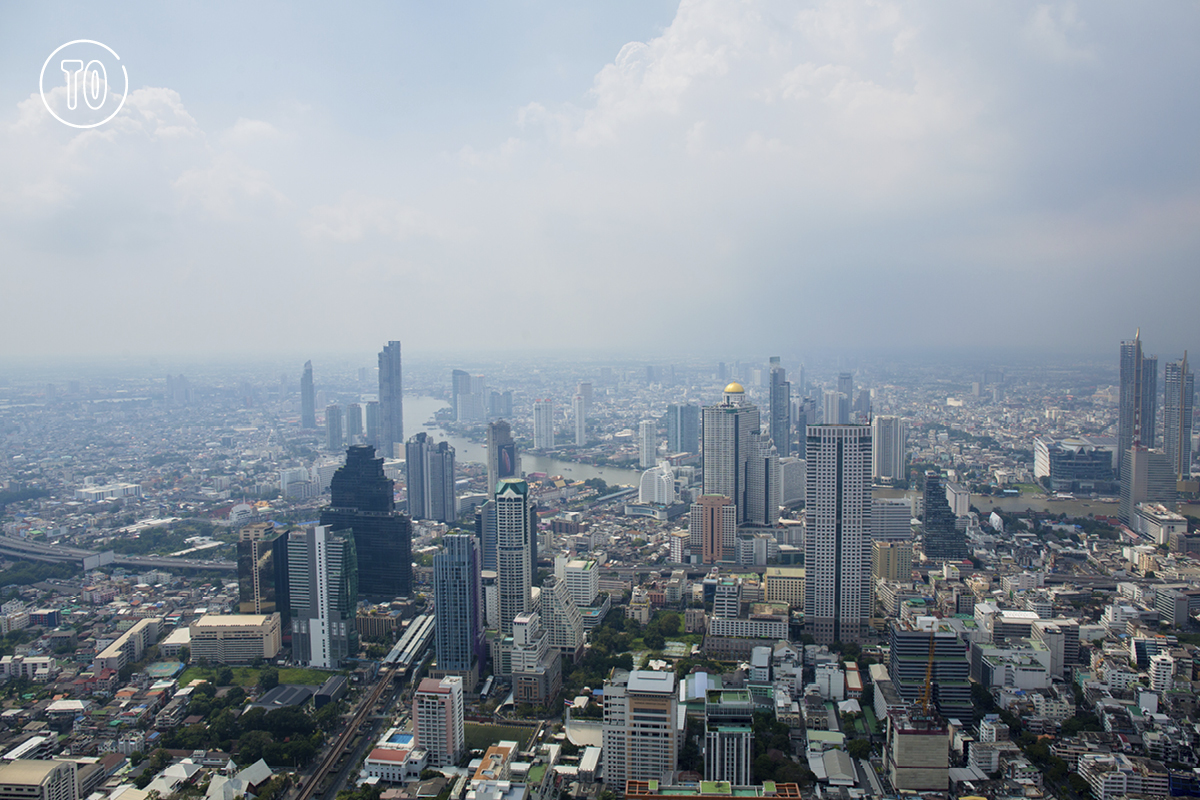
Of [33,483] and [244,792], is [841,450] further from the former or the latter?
[33,483]

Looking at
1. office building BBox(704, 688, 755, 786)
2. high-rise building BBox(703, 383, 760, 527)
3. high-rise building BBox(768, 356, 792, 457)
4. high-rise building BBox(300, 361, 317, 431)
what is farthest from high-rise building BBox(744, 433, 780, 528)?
high-rise building BBox(300, 361, 317, 431)

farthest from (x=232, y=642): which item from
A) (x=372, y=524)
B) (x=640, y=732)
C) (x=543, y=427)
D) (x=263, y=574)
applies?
(x=543, y=427)

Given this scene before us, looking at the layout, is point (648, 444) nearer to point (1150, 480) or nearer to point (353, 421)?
point (353, 421)

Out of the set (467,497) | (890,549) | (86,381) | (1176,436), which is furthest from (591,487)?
(1176,436)

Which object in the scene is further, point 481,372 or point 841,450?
point 481,372

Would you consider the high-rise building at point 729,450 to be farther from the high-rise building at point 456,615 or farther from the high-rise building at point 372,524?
the high-rise building at point 456,615

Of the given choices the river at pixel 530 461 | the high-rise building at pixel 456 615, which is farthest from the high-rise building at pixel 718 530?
the river at pixel 530 461
